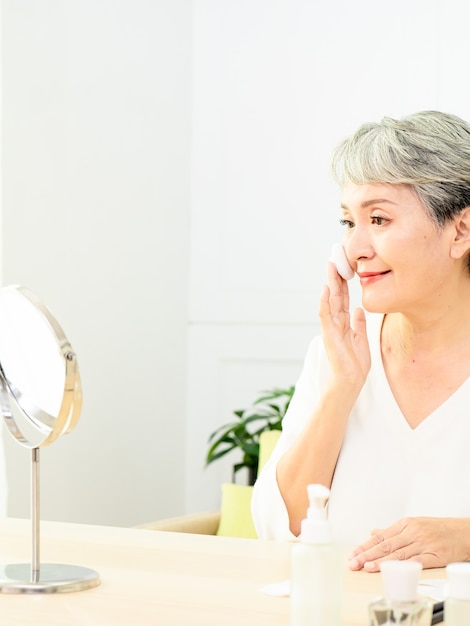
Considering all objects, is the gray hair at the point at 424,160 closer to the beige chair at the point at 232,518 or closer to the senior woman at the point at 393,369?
the senior woman at the point at 393,369

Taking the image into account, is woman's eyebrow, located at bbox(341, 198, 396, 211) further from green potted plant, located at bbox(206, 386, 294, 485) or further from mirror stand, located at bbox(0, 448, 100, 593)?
green potted plant, located at bbox(206, 386, 294, 485)

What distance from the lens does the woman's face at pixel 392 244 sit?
1.99 metres

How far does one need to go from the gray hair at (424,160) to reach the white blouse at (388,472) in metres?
0.36

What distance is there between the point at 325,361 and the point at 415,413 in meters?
0.21

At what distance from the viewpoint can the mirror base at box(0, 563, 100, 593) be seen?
4.31ft

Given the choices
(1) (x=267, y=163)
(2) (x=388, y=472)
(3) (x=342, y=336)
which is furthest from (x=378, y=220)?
(1) (x=267, y=163)

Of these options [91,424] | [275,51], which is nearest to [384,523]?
[91,424]

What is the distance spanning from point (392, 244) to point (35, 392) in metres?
0.85

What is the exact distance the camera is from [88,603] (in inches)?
50.1

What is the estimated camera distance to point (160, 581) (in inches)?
54.1

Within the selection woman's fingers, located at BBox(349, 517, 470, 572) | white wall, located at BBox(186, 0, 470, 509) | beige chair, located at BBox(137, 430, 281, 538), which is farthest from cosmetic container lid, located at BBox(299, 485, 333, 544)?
white wall, located at BBox(186, 0, 470, 509)

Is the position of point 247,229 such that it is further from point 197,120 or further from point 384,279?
point 384,279

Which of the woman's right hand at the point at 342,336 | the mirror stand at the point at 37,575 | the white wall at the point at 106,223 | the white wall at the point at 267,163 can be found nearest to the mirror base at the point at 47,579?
the mirror stand at the point at 37,575

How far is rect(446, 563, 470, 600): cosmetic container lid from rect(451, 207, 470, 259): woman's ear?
46.2 inches
